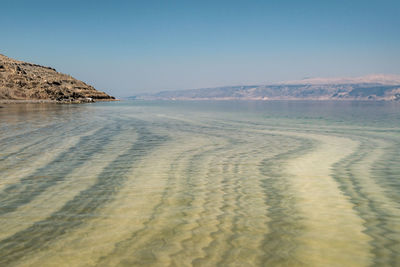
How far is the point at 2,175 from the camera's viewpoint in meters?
7.34

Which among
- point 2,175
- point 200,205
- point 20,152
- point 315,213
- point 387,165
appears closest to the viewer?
point 315,213

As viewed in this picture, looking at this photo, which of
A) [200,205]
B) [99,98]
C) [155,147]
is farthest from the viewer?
[99,98]

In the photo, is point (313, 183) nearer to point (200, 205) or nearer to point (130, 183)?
point (200, 205)

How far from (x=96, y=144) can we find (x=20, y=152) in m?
2.95

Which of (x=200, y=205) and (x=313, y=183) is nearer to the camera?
(x=200, y=205)

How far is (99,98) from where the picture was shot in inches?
5531

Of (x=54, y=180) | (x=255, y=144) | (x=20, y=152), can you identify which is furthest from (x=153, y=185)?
(x=255, y=144)

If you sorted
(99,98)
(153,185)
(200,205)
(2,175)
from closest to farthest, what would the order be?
(200,205)
(153,185)
(2,175)
(99,98)

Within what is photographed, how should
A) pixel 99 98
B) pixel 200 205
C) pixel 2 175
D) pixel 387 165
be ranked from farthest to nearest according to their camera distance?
pixel 99 98, pixel 387 165, pixel 2 175, pixel 200 205

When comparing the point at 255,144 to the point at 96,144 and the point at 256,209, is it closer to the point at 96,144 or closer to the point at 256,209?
the point at 96,144

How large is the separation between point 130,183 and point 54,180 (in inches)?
69.3

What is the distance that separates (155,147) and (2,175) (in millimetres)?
5642

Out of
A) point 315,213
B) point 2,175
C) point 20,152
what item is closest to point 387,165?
point 315,213

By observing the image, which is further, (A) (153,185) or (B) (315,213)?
(A) (153,185)
